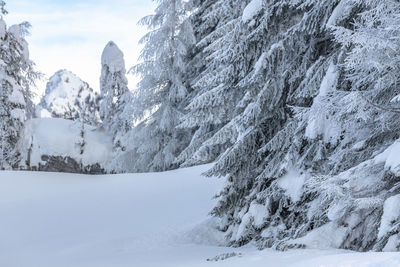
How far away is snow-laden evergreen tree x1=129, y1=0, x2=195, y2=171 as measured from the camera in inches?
668

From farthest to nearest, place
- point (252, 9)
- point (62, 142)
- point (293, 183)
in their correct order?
point (62, 142), point (252, 9), point (293, 183)

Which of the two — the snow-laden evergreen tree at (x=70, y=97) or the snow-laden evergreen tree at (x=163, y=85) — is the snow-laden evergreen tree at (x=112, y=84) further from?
the snow-laden evergreen tree at (x=70, y=97)

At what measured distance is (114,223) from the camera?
9.97 metres

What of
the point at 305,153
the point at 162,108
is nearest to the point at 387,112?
the point at 305,153

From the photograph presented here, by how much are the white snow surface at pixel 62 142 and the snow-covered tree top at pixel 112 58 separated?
3.27 meters

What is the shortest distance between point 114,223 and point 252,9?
5680 millimetres

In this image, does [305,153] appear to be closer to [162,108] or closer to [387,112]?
[387,112]

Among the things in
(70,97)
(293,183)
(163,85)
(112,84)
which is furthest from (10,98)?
(70,97)

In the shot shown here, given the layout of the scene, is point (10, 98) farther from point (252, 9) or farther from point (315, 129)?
point (315, 129)

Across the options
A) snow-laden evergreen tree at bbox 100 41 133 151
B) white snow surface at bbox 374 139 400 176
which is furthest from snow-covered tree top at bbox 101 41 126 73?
white snow surface at bbox 374 139 400 176

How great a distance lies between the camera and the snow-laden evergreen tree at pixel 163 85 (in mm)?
16969

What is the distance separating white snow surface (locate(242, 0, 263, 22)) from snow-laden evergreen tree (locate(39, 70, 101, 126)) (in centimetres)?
3008

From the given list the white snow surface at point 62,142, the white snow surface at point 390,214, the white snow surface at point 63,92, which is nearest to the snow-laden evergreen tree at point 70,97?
the white snow surface at point 63,92

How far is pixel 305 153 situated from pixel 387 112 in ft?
5.13
